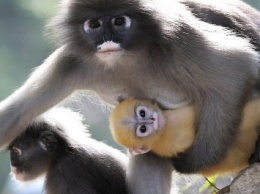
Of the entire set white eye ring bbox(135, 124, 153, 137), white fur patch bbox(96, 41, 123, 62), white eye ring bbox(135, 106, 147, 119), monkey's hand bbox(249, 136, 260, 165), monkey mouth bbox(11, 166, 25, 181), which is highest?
white fur patch bbox(96, 41, 123, 62)

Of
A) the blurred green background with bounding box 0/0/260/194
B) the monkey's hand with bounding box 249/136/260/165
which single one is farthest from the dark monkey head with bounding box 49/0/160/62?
the blurred green background with bounding box 0/0/260/194

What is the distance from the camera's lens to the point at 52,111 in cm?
505

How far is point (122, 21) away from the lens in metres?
4.48

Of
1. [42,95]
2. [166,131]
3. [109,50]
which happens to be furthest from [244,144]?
[42,95]

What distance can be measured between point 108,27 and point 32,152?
90 cm

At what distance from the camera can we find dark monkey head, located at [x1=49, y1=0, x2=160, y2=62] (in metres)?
4.45

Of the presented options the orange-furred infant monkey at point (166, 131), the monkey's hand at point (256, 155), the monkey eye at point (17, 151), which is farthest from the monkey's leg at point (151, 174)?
the monkey eye at point (17, 151)

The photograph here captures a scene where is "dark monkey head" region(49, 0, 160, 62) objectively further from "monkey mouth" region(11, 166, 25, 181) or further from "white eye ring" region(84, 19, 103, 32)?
"monkey mouth" region(11, 166, 25, 181)

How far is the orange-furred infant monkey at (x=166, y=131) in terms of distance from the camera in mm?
4648

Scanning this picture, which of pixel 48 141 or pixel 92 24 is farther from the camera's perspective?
pixel 48 141

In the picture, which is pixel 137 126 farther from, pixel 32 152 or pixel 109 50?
pixel 32 152

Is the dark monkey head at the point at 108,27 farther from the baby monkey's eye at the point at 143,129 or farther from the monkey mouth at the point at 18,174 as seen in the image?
the monkey mouth at the point at 18,174

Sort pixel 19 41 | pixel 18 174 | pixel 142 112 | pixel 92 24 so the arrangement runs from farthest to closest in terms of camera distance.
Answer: pixel 19 41 → pixel 18 174 → pixel 142 112 → pixel 92 24

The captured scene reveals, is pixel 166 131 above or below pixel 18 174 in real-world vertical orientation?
above
